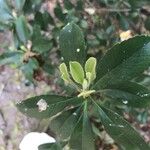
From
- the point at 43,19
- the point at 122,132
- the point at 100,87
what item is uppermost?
the point at 43,19

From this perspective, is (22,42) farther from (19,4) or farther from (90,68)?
(90,68)

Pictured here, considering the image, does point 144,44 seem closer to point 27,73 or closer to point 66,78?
point 66,78

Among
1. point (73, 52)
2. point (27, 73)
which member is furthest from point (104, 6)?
point (73, 52)

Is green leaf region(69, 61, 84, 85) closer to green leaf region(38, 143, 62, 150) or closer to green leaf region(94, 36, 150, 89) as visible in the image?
green leaf region(94, 36, 150, 89)

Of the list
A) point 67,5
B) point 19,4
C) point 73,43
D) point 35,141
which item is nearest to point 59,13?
point 67,5

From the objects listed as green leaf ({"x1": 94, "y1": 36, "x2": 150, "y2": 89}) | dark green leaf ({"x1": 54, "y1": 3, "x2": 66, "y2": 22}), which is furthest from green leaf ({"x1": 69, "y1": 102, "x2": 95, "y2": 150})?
dark green leaf ({"x1": 54, "y1": 3, "x2": 66, "y2": 22})

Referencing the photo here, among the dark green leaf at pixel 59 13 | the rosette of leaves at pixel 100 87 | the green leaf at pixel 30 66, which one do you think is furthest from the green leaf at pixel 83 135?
the dark green leaf at pixel 59 13

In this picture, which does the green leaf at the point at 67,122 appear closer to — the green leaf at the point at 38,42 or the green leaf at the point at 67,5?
the green leaf at the point at 38,42
